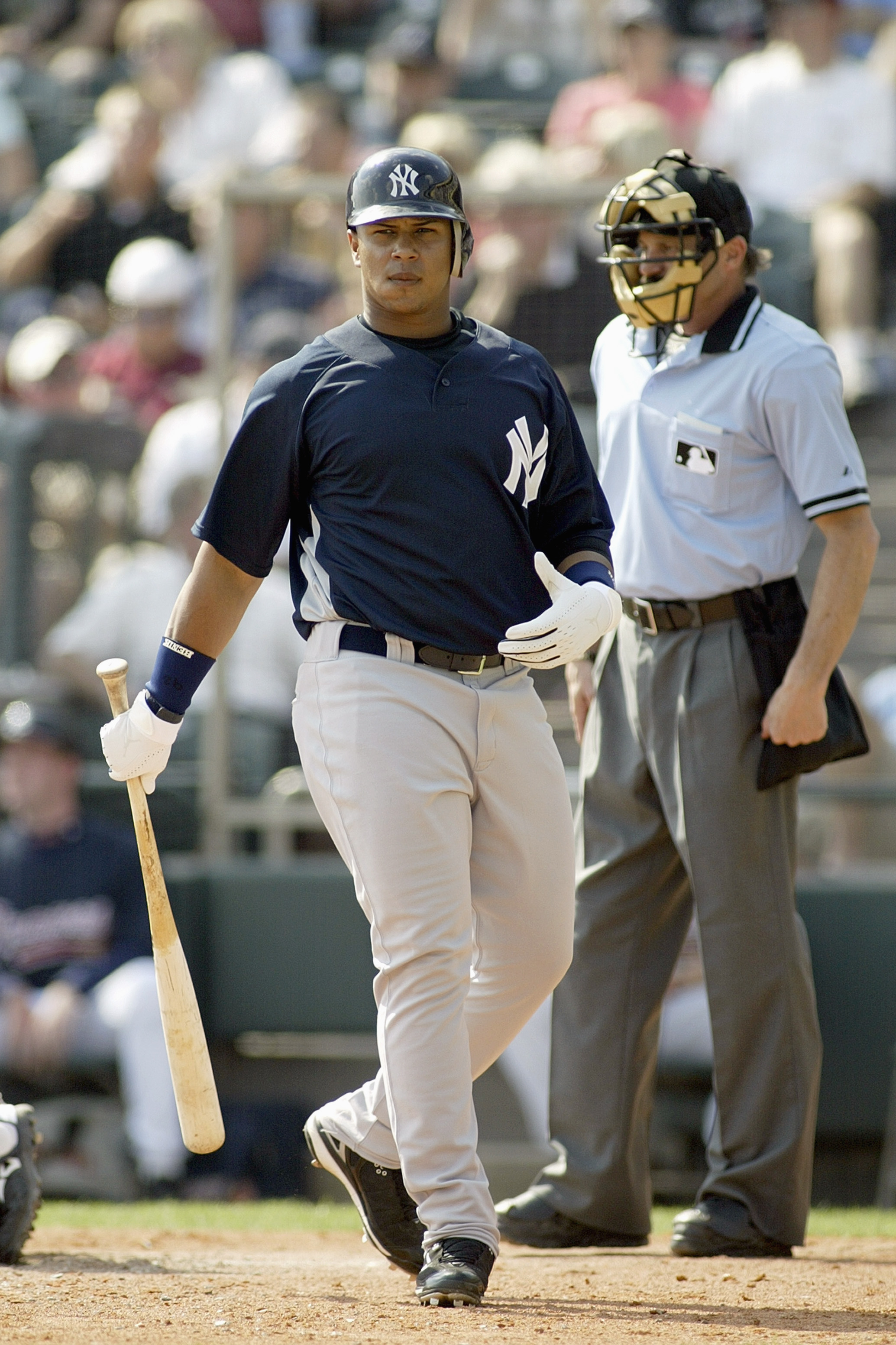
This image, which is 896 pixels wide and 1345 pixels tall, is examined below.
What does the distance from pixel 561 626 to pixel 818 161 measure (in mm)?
6419

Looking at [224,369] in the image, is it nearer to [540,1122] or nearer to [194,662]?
[540,1122]

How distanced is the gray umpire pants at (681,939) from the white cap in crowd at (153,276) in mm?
5052

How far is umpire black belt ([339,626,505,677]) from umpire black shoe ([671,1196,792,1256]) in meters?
1.44

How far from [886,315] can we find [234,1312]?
683 centimetres

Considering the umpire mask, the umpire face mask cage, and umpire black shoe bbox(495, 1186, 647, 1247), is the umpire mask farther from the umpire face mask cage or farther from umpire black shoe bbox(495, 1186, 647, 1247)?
umpire black shoe bbox(495, 1186, 647, 1247)

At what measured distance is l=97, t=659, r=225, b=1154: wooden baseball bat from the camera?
336 centimetres

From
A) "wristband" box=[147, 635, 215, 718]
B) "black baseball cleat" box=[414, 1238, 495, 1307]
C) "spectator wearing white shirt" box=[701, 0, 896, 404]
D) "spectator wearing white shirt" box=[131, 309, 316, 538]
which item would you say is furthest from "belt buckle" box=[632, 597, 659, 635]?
"spectator wearing white shirt" box=[701, 0, 896, 404]

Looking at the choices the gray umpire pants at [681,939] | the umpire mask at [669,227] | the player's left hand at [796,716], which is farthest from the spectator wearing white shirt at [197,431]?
the player's left hand at [796,716]

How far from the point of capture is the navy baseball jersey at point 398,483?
10.4 ft

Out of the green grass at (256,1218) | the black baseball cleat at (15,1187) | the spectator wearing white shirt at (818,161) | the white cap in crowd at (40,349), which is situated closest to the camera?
the black baseball cleat at (15,1187)

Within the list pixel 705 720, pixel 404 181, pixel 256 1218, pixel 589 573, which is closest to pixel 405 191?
pixel 404 181

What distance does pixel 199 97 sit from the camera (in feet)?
33.8

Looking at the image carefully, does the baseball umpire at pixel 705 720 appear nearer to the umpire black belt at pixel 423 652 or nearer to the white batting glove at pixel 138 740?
the umpire black belt at pixel 423 652

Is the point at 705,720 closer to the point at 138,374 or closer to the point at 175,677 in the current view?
the point at 175,677
